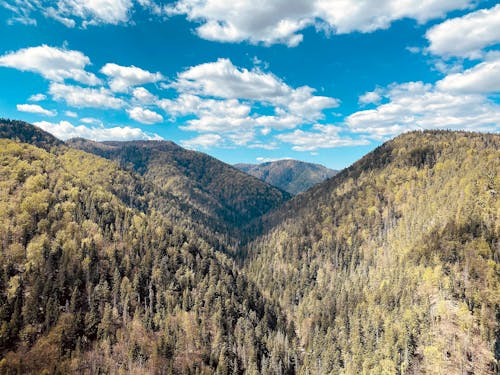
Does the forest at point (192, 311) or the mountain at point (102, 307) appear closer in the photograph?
the forest at point (192, 311)

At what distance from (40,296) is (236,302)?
103558 millimetres

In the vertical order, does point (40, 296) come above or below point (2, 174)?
below

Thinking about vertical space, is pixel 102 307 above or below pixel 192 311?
above

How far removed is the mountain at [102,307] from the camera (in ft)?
421

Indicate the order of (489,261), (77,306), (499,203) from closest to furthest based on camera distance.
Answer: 1. (77,306)
2. (489,261)
3. (499,203)

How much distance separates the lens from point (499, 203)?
607 ft

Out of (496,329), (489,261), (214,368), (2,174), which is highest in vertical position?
(2,174)

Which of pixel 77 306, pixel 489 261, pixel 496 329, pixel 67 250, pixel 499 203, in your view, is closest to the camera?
pixel 496 329

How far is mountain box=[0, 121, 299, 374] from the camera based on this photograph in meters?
128

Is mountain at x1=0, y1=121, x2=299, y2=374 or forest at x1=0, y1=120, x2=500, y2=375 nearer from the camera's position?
forest at x1=0, y1=120, x2=500, y2=375

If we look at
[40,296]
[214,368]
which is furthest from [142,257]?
[214,368]

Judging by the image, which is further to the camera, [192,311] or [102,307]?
[192,311]

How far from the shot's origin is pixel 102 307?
150m

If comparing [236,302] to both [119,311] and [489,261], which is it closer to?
[119,311]
